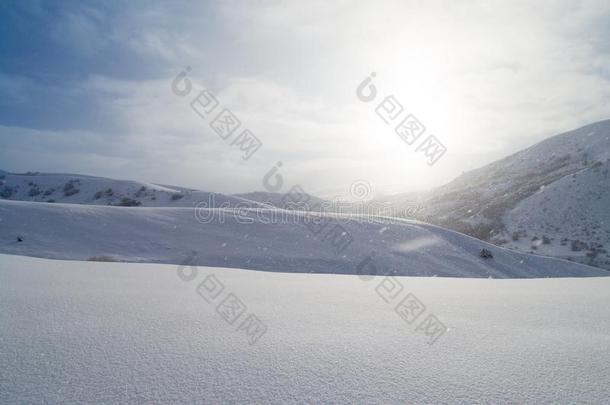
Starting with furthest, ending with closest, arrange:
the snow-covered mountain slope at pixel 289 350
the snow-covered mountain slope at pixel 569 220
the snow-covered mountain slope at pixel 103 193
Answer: the snow-covered mountain slope at pixel 103 193
the snow-covered mountain slope at pixel 569 220
the snow-covered mountain slope at pixel 289 350

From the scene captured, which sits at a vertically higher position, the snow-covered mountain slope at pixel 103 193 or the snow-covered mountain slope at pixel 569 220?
the snow-covered mountain slope at pixel 103 193

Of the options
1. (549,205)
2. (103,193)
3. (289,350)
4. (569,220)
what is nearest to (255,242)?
(289,350)

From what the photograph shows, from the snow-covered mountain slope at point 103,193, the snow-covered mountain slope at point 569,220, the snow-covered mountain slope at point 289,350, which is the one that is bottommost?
the snow-covered mountain slope at point 569,220

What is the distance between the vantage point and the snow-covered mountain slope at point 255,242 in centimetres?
922

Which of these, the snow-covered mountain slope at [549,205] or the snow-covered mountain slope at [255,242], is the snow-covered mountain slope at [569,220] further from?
the snow-covered mountain slope at [255,242]

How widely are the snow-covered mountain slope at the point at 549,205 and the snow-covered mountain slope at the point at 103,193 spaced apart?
17040 mm

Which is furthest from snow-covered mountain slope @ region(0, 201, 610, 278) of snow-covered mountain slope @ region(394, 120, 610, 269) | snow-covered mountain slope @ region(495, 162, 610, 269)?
snow-covered mountain slope @ region(394, 120, 610, 269)

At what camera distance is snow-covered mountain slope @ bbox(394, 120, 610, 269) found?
2095 centimetres

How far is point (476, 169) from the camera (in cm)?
5178

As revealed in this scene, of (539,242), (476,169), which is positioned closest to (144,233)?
(539,242)

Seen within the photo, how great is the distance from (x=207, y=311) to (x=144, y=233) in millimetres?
8558

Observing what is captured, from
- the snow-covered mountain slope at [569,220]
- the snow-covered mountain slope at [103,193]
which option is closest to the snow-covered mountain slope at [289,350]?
the snow-covered mountain slope at [103,193]

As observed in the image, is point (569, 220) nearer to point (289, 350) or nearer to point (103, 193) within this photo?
point (289, 350)

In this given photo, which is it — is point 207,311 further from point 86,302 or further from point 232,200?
point 232,200
